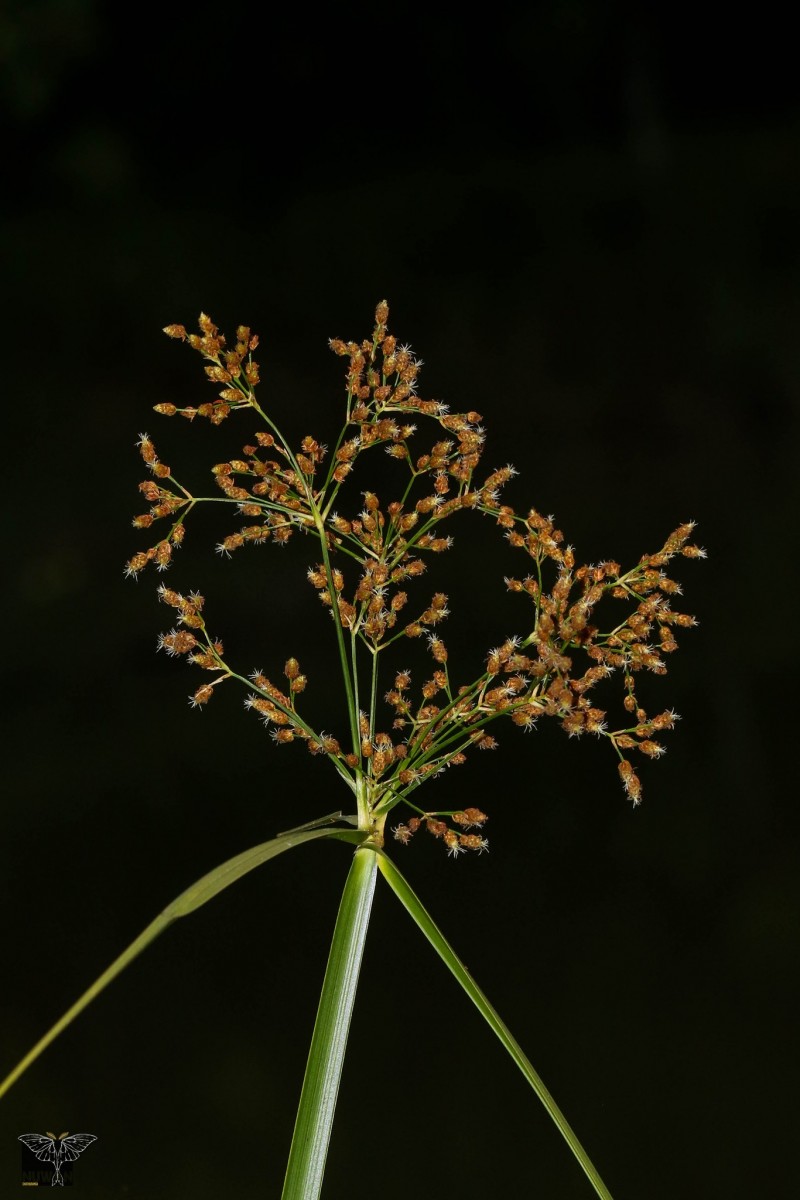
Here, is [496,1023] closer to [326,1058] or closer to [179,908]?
[326,1058]

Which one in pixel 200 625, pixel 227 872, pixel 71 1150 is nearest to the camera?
pixel 227 872

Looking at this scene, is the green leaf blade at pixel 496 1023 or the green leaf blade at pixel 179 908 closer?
the green leaf blade at pixel 179 908

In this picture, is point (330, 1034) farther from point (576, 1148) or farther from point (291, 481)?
point (291, 481)

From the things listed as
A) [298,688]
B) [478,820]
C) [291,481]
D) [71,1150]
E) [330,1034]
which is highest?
[291,481]

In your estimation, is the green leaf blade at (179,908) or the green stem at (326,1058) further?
the green stem at (326,1058)

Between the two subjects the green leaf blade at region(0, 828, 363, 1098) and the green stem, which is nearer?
the green leaf blade at region(0, 828, 363, 1098)

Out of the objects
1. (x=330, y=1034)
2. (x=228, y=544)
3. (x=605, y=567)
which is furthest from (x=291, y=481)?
(x=330, y=1034)

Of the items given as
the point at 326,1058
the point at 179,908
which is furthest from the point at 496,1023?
the point at 179,908

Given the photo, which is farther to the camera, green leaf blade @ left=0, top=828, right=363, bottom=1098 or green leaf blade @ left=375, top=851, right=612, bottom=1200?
green leaf blade @ left=375, top=851, right=612, bottom=1200
